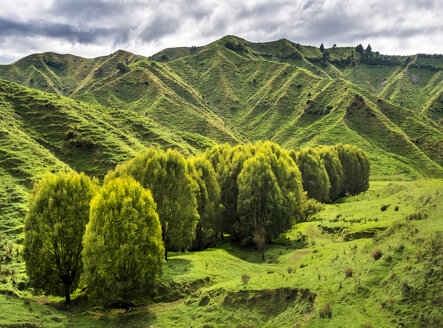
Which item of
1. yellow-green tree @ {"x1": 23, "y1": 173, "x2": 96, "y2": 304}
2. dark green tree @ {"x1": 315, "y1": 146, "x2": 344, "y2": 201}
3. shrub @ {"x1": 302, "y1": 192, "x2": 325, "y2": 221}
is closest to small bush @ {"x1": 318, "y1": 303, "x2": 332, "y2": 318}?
yellow-green tree @ {"x1": 23, "y1": 173, "x2": 96, "y2": 304}

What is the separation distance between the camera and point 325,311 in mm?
17453

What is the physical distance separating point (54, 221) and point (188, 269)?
50.8ft

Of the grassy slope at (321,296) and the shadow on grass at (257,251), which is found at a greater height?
the grassy slope at (321,296)

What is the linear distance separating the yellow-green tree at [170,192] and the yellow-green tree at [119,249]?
11652mm

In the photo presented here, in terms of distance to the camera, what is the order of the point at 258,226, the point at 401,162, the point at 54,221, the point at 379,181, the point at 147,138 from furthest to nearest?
the point at 401,162 → the point at 379,181 → the point at 147,138 → the point at 258,226 → the point at 54,221

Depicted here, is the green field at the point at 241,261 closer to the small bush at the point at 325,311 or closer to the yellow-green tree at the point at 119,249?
the small bush at the point at 325,311

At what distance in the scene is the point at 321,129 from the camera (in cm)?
17812

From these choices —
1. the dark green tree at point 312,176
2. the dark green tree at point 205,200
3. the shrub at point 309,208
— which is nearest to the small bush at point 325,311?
the dark green tree at point 205,200

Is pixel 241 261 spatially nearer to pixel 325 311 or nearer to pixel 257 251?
pixel 257 251

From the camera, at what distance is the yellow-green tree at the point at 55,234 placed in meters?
26.5

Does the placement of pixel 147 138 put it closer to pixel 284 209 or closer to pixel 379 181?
pixel 284 209

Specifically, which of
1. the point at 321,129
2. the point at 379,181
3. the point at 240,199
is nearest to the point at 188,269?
the point at 240,199

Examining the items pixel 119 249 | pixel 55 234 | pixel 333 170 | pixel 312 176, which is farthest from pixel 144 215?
pixel 333 170

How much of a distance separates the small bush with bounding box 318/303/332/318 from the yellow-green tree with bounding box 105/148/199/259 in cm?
2423
